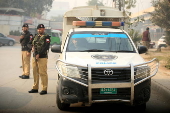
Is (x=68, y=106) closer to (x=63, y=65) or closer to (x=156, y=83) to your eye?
(x=63, y=65)

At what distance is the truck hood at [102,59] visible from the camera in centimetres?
610

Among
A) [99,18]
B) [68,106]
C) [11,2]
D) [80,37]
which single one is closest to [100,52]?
[80,37]

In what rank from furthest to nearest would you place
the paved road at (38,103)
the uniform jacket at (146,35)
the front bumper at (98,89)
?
the uniform jacket at (146,35), the paved road at (38,103), the front bumper at (98,89)

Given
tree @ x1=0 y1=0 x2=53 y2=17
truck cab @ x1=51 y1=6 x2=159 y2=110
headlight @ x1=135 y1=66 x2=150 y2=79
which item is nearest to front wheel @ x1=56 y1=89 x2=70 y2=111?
truck cab @ x1=51 y1=6 x2=159 y2=110

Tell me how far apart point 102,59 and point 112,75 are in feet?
1.68

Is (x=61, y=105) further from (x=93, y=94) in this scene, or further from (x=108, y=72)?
(x=108, y=72)

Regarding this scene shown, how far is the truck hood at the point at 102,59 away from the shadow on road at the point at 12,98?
61.5 inches

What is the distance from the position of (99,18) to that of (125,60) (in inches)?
204

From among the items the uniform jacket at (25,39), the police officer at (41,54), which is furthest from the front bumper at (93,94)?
the uniform jacket at (25,39)

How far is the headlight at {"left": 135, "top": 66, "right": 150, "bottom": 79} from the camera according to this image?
610 centimetres

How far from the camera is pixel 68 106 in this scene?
6.67 m

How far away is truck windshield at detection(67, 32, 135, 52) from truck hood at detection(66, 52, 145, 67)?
31cm

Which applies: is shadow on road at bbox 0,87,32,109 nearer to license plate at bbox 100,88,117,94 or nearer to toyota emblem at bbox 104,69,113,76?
license plate at bbox 100,88,117,94

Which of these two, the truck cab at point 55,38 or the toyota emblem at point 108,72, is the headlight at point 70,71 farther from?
the truck cab at point 55,38
